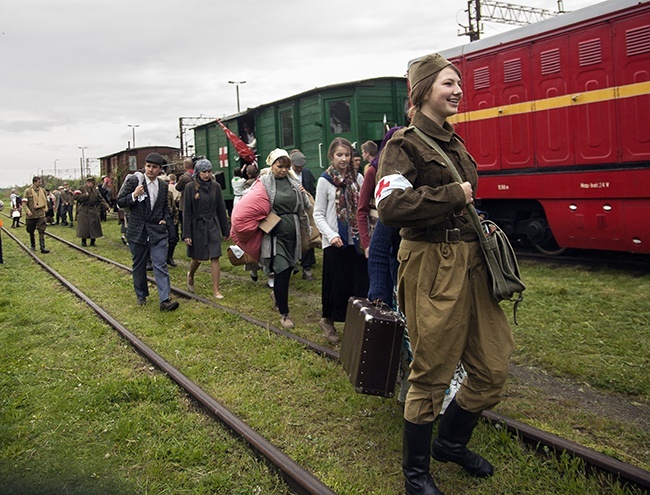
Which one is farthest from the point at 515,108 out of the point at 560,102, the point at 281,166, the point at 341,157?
the point at 341,157

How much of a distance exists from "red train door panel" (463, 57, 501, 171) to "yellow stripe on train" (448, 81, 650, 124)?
7 centimetres

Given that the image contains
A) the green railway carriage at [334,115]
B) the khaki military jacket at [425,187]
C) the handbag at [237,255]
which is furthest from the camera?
the green railway carriage at [334,115]

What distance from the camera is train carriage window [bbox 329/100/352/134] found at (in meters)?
13.0

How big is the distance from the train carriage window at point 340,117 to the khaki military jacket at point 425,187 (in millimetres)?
10311

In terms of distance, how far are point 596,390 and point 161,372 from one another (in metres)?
3.49

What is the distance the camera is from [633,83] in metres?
7.66

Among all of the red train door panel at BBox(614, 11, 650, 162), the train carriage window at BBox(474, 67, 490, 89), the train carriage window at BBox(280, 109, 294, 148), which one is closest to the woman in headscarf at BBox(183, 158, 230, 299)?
the train carriage window at BBox(474, 67, 490, 89)

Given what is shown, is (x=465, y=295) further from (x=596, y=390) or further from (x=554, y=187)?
(x=554, y=187)

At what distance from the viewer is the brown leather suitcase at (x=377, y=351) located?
3373mm

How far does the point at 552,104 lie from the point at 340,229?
15.9 ft

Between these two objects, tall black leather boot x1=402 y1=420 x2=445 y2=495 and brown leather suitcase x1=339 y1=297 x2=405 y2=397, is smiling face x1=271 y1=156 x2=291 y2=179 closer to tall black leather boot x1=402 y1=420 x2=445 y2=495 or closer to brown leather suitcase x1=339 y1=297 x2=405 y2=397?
brown leather suitcase x1=339 y1=297 x2=405 y2=397

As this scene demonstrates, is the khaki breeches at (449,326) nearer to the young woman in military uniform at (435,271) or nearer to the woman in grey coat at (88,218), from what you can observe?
the young woman in military uniform at (435,271)

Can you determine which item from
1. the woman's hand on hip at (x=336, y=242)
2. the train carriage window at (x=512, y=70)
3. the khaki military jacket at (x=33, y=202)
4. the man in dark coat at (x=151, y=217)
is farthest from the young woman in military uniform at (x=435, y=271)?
the khaki military jacket at (x=33, y=202)

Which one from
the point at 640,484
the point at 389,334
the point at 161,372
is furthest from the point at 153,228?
the point at 640,484
